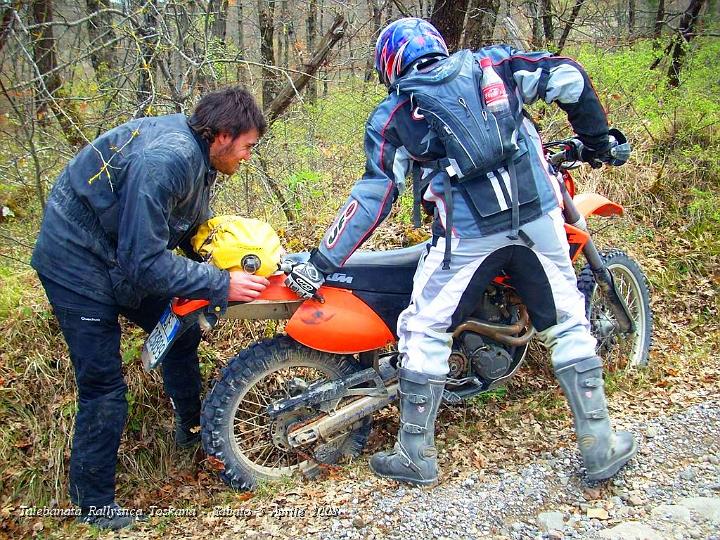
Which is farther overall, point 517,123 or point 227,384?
point 227,384

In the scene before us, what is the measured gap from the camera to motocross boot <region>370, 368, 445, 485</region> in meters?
3.40

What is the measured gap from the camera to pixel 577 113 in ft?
11.4

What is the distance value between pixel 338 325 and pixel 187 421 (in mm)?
1485

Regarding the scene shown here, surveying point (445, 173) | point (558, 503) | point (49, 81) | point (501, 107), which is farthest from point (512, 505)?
point (49, 81)

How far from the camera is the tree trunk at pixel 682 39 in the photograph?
319 inches

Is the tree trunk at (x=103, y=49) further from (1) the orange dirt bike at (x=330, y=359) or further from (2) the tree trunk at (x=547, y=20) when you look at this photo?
(2) the tree trunk at (x=547, y=20)

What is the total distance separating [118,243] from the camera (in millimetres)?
3111

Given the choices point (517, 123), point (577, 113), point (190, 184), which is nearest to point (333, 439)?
point (190, 184)

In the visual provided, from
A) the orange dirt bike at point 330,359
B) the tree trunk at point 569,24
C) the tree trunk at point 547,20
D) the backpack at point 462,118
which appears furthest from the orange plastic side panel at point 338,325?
the tree trunk at point 547,20

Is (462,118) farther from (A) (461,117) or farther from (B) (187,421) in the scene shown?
(B) (187,421)

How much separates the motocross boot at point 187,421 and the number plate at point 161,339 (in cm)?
81

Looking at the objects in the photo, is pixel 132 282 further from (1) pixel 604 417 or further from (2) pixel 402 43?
(1) pixel 604 417

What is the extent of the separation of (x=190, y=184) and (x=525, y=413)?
260 cm

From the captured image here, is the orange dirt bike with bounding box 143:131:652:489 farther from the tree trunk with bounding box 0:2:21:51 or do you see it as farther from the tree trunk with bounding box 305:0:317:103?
the tree trunk with bounding box 305:0:317:103
